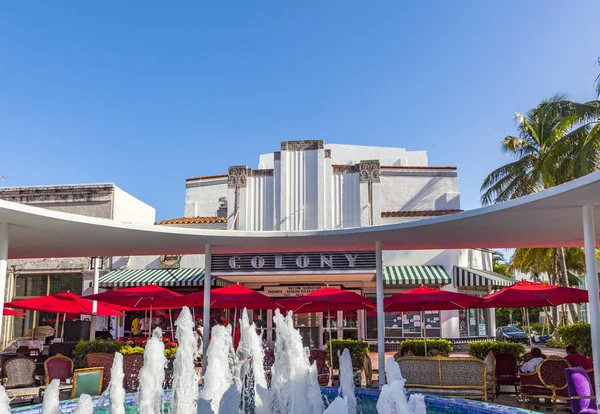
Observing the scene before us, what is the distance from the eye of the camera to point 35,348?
16.9 meters

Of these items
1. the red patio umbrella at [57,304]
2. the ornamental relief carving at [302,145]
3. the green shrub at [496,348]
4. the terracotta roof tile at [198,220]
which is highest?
the ornamental relief carving at [302,145]

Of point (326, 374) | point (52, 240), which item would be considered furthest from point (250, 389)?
point (52, 240)

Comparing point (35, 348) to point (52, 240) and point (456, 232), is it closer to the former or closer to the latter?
point (52, 240)

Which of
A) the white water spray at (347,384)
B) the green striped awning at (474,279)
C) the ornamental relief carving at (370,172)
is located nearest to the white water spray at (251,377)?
the white water spray at (347,384)

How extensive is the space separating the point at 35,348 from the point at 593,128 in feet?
65.7

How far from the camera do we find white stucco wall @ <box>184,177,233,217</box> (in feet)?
82.5

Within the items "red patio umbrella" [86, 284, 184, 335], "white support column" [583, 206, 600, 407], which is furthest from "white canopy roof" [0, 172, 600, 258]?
"red patio umbrella" [86, 284, 184, 335]

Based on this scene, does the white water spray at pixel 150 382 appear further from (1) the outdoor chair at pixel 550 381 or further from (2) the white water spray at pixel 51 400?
(1) the outdoor chair at pixel 550 381

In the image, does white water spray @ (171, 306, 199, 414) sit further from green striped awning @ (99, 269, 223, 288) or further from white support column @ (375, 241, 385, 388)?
green striped awning @ (99, 269, 223, 288)

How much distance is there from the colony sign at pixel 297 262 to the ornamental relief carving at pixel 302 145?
190 inches

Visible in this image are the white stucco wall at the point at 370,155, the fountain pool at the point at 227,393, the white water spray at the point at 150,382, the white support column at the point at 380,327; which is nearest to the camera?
the fountain pool at the point at 227,393

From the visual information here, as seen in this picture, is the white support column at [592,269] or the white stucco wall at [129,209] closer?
the white support column at [592,269]

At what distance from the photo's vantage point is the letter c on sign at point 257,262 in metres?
20.6

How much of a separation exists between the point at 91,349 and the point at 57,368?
8.23 feet
